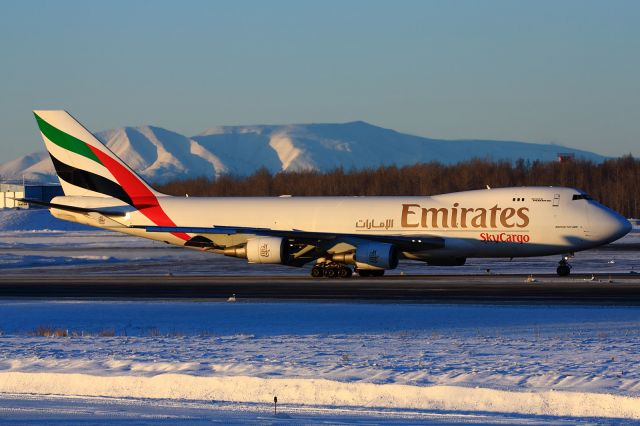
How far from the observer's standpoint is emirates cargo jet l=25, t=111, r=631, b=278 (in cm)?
4403

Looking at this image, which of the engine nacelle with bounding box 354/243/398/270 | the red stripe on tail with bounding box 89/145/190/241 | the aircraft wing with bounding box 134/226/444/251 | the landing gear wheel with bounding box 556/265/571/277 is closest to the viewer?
the landing gear wheel with bounding box 556/265/571/277

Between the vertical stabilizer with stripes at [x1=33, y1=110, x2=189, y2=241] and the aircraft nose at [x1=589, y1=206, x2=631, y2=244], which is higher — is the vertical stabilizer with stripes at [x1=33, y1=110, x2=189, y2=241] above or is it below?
above

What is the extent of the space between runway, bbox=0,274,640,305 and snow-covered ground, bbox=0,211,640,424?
2.93m

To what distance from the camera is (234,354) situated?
19.5 m

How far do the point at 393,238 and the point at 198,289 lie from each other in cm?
992

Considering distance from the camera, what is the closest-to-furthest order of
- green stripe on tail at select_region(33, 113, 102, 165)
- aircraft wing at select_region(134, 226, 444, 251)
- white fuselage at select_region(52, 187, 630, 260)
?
1. white fuselage at select_region(52, 187, 630, 260)
2. aircraft wing at select_region(134, 226, 444, 251)
3. green stripe on tail at select_region(33, 113, 102, 165)

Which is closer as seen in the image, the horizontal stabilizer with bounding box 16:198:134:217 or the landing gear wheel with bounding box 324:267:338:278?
the landing gear wheel with bounding box 324:267:338:278

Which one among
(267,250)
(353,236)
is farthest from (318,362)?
(353,236)

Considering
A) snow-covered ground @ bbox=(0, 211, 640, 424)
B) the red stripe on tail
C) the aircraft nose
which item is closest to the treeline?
the red stripe on tail

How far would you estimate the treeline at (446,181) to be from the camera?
5620 inches

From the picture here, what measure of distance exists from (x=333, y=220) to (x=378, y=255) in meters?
4.36

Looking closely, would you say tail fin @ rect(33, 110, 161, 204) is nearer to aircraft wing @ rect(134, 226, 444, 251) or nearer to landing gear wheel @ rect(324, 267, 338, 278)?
aircraft wing @ rect(134, 226, 444, 251)

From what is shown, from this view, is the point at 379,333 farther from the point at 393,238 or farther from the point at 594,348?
the point at 393,238

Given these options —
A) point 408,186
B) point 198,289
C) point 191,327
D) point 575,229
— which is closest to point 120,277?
point 198,289
